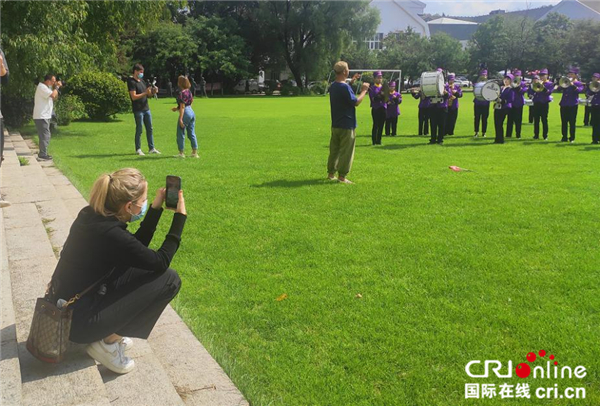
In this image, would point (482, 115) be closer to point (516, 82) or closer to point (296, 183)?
point (516, 82)

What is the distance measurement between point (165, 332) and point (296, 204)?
163 inches

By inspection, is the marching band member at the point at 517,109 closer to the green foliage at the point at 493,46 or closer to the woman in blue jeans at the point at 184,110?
the woman in blue jeans at the point at 184,110

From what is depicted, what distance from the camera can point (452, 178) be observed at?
32.3 feet

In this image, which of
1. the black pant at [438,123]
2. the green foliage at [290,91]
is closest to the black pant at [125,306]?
the black pant at [438,123]

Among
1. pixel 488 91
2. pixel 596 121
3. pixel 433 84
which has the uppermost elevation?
pixel 433 84

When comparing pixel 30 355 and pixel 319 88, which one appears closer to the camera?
pixel 30 355

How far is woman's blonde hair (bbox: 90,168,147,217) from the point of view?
3.09m

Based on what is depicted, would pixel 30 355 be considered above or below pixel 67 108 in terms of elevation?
below

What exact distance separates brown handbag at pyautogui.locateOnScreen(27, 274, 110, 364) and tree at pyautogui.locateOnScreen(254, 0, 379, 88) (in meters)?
53.1

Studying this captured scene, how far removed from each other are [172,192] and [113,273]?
614 millimetres

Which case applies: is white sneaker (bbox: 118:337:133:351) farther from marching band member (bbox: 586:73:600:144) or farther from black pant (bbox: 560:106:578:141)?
black pant (bbox: 560:106:578:141)

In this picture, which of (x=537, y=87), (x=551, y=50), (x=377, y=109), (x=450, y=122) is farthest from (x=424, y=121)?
(x=551, y=50)

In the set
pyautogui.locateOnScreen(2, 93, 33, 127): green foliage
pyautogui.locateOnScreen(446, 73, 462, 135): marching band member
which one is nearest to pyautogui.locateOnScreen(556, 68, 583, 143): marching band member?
pyautogui.locateOnScreen(446, 73, 462, 135): marching band member

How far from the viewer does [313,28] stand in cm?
5369
